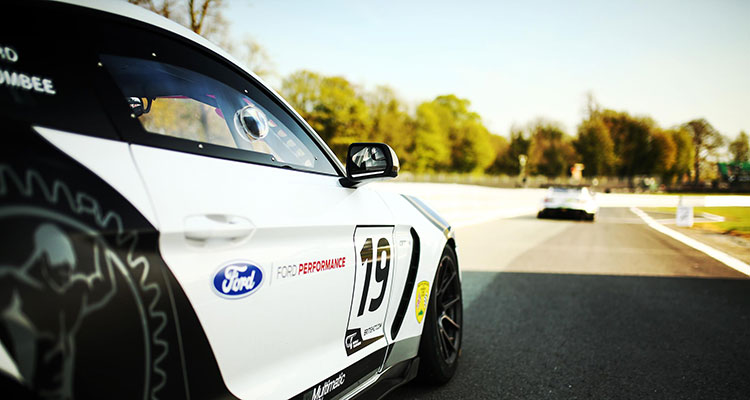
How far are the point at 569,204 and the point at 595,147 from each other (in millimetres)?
75653

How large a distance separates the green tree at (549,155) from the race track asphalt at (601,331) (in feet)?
287

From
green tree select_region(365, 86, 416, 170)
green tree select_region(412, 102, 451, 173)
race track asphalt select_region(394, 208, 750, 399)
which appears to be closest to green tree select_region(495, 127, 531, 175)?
green tree select_region(412, 102, 451, 173)

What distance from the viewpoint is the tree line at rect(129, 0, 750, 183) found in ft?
176

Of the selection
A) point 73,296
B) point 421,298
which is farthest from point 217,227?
point 421,298

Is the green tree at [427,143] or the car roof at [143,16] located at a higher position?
the green tree at [427,143]

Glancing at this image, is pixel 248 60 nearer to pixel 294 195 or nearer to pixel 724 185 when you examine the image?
pixel 724 185

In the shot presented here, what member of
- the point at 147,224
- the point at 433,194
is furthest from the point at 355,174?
the point at 433,194

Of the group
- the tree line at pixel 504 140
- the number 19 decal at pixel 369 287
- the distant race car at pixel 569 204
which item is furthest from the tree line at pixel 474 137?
the number 19 decal at pixel 369 287

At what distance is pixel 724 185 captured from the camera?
793 centimetres

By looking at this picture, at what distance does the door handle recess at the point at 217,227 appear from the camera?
119 cm

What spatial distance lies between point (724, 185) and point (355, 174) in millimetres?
8419

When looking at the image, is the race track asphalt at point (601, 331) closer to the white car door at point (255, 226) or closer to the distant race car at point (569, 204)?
the white car door at point (255, 226)

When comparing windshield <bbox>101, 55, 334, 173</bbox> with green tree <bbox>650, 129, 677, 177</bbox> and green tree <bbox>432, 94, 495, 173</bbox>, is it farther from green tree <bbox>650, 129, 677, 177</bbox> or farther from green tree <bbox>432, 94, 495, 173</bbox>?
green tree <bbox>650, 129, 677, 177</bbox>

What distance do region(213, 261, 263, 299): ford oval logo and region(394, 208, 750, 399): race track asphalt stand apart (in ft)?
5.41
